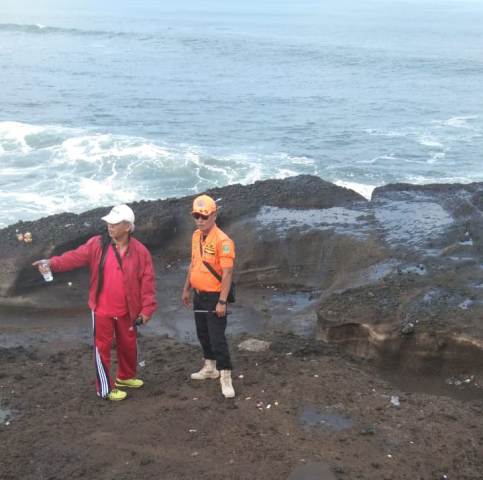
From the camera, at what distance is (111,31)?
204 feet

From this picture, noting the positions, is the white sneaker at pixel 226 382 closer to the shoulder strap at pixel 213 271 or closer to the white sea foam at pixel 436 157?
the shoulder strap at pixel 213 271

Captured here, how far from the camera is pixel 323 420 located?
5473 mm

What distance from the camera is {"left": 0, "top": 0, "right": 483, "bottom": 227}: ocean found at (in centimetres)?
1962

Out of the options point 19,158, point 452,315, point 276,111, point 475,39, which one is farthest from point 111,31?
point 452,315

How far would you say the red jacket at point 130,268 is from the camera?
555cm

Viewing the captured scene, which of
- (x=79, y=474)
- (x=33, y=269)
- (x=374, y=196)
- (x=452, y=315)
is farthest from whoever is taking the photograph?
(x=374, y=196)

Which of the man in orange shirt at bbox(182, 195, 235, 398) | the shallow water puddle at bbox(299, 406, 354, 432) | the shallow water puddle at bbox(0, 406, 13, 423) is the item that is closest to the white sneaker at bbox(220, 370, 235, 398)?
the man in orange shirt at bbox(182, 195, 235, 398)

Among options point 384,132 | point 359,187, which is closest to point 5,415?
point 359,187

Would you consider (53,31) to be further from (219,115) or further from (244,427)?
(244,427)

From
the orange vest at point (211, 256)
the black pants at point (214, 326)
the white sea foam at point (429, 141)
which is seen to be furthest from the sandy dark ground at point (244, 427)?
the white sea foam at point (429, 141)

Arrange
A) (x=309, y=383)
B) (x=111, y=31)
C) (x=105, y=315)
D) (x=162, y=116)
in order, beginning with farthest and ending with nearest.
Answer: (x=111, y=31) < (x=162, y=116) < (x=309, y=383) < (x=105, y=315)

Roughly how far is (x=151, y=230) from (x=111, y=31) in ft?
184

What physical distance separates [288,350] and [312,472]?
222cm

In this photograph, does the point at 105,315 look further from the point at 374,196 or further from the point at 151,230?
the point at 374,196
